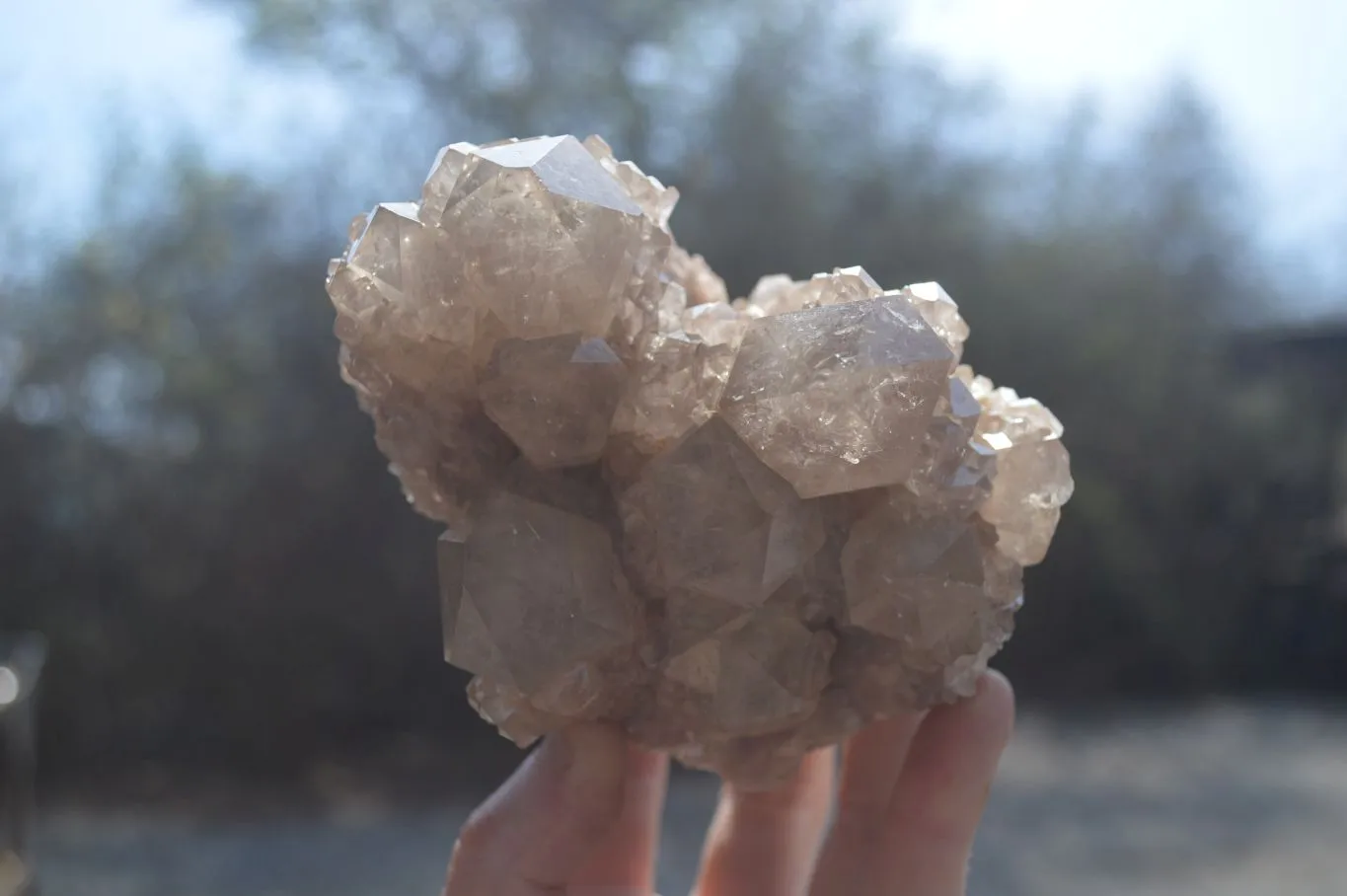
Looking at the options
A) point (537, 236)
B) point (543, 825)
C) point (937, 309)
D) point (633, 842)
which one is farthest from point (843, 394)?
point (633, 842)

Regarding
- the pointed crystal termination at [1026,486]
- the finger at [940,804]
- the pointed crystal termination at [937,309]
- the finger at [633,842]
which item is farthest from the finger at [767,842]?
the pointed crystal termination at [937,309]

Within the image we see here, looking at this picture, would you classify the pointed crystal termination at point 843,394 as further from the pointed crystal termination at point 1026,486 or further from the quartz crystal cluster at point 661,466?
the pointed crystal termination at point 1026,486

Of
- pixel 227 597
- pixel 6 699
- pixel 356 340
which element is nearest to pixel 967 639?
pixel 356 340

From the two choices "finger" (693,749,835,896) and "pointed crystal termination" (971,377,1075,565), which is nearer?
"pointed crystal termination" (971,377,1075,565)

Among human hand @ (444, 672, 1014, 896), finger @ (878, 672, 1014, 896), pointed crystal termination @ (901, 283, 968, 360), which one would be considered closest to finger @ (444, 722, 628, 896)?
human hand @ (444, 672, 1014, 896)

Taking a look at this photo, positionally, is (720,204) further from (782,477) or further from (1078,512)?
(782,477)

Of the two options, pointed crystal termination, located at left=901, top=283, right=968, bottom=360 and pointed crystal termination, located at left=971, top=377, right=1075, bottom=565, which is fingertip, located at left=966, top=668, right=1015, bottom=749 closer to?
pointed crystal termination, located at left=971, top=377, right=1075, bottom=565
